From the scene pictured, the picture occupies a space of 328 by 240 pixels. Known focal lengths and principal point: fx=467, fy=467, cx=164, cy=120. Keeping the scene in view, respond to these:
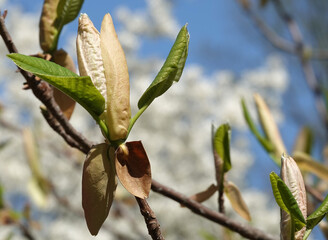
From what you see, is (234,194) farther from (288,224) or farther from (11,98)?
(11,98)

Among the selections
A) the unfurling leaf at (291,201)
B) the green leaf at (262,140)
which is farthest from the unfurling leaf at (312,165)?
the unfurling leaf at (291,201)

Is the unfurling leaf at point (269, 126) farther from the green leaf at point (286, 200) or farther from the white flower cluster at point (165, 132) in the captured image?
the white flower cluster at point (165, 132)

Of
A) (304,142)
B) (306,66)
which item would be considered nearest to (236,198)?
(304,142)

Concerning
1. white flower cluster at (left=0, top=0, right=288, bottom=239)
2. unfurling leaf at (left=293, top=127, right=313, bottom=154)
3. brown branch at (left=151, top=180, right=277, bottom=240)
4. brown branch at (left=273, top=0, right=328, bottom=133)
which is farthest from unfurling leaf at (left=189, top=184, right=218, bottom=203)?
white flower cluster at (left=0, top=0, right=288, bottom=239)

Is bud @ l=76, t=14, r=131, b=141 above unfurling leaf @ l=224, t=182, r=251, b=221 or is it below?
→ above

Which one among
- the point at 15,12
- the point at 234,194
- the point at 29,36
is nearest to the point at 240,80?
the point at 29,36

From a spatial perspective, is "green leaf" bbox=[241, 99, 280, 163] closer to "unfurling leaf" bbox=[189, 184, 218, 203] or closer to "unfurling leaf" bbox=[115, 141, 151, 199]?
"unfurling leaf" bbox=[189, 184, 218, 203]
